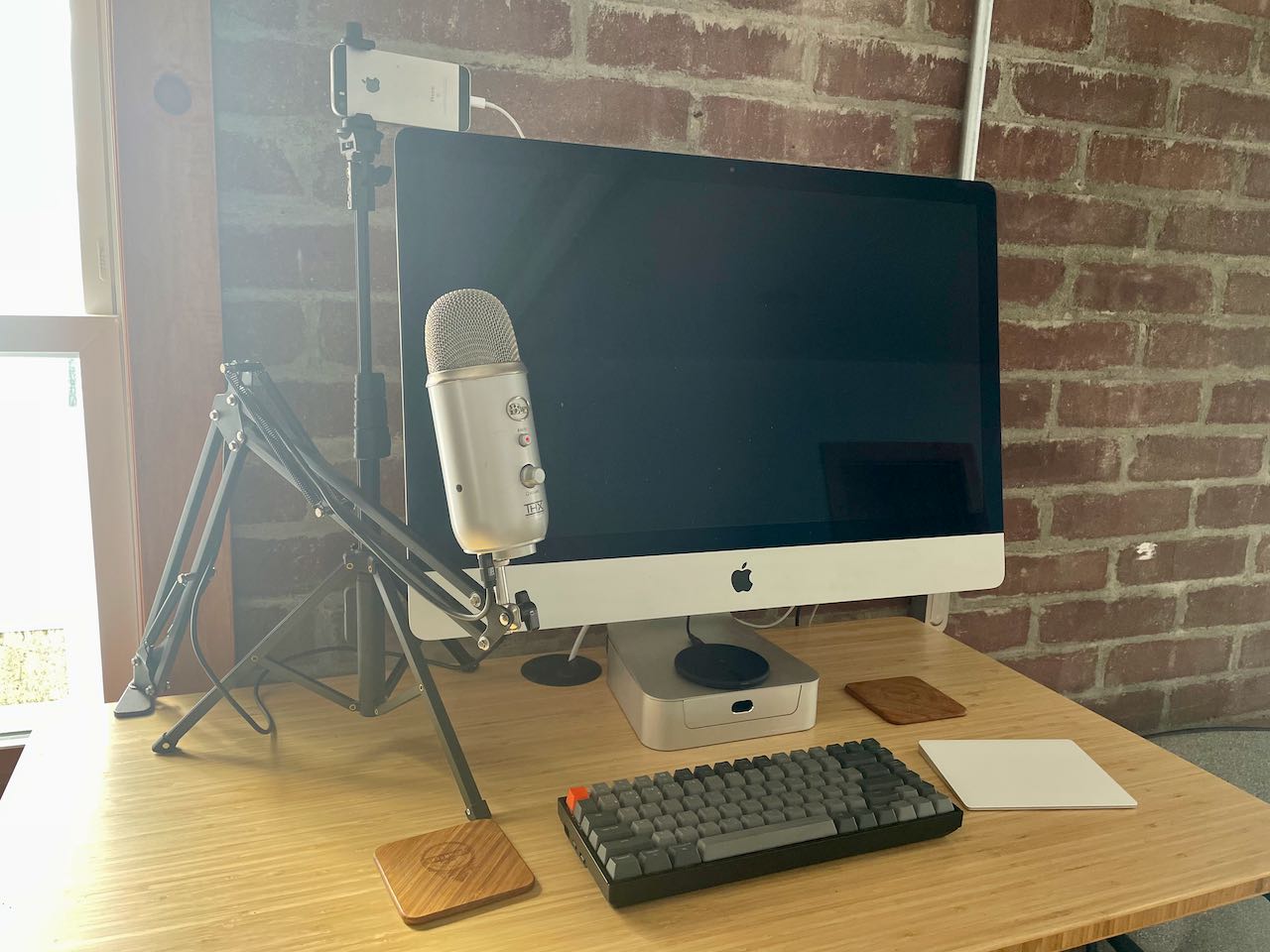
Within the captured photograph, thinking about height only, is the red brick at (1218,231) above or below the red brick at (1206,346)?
above

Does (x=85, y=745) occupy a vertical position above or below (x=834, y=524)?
below

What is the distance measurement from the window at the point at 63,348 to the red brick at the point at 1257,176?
167 centimetres

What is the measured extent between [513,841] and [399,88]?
712 mm

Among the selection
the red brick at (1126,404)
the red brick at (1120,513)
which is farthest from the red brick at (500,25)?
the red brick at (1120,513)

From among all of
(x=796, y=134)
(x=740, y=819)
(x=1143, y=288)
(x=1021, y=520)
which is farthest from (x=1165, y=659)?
(x=740, y=819)

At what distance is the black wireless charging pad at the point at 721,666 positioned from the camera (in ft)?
2.85

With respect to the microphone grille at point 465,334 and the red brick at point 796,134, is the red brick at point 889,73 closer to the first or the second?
the red brick at point 796,134

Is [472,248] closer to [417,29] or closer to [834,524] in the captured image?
[417,29]

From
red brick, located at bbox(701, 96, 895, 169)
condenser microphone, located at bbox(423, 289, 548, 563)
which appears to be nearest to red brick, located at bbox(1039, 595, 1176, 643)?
red brick, located at bbox(701, 96, 895, 169)

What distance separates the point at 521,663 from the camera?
1074 millimetres

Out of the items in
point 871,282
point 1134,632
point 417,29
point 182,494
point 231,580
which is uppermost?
point 417,29

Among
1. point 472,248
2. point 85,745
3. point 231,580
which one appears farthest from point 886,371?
point 85,745

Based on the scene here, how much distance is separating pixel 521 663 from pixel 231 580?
355mm

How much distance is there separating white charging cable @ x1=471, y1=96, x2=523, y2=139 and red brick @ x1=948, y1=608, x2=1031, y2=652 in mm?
986
